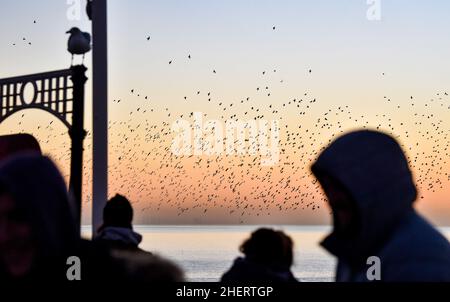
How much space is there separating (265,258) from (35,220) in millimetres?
2551

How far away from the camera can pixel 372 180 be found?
9.66 ft

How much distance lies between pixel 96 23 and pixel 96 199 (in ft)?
7.41

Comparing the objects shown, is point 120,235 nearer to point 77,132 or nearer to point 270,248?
point 270,248

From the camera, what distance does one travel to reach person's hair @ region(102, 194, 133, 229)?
5641 mm

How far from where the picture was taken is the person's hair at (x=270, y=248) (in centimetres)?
435

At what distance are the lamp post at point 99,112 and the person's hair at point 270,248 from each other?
411 cm

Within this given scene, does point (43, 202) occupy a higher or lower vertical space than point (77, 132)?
lower

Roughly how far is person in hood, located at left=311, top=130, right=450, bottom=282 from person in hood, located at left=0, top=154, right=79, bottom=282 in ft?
3.84

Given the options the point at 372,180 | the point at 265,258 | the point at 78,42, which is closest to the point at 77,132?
the point at 78,42

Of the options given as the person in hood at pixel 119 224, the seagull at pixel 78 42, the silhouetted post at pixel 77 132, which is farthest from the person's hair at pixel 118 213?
the seagull at pixel 78 42
